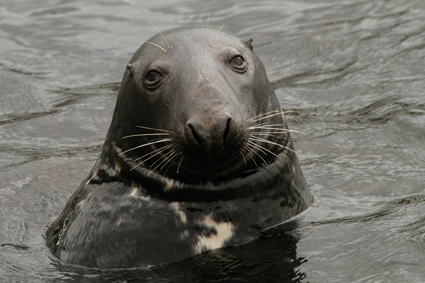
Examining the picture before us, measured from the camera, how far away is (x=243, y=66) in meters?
5.39

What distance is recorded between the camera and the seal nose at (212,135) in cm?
458

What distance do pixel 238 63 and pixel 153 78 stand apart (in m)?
0.63

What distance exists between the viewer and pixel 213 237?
5309mm

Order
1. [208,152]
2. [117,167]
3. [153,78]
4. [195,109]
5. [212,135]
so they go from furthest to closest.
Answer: [117,167] < [153,78] < [195,109] < [208,152] < [212,135]

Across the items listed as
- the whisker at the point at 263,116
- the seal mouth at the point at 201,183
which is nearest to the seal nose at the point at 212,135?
the whisker at the point at 263,116

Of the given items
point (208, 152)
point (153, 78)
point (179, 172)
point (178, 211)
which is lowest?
point (178, 211)

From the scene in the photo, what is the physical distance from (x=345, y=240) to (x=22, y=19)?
939 centimetres

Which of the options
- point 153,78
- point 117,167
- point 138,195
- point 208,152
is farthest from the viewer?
point 117,167

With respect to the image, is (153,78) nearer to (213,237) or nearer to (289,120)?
(213,237)

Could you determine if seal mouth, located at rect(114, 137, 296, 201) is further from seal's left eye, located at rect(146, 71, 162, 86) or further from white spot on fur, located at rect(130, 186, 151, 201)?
seal's left eye, located at rect(146, 71, 162, 86)

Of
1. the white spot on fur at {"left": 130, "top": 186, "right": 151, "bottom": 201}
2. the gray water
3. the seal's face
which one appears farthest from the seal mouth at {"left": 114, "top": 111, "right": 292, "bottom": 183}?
the gray water

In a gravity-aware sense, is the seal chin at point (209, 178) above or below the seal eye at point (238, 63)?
below

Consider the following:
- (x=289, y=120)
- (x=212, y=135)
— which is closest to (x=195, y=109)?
(x=212, y=135)

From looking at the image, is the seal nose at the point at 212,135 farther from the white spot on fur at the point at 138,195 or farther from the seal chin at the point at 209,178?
the white spot on fur at the point at 138,195
